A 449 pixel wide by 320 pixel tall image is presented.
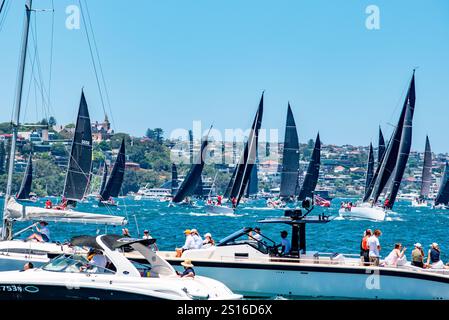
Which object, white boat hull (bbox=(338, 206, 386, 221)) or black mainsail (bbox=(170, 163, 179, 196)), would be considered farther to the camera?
black mainsail (bbox=(170, 163, 179, 196))

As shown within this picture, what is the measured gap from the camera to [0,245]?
1903 centimetres

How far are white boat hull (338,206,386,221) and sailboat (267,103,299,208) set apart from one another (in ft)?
22.4

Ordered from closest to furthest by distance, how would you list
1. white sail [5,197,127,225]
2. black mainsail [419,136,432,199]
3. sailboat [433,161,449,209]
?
white sail [5,197,127,225] < black mainsail [419,136,432,199] < sailboat [433,161,449,209]

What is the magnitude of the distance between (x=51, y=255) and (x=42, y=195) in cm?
12220

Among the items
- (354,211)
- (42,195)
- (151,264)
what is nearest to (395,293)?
(151,264)

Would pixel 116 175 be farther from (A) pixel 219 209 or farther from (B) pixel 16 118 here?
(B) pixel 16 118

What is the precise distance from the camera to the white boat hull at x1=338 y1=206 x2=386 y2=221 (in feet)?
235

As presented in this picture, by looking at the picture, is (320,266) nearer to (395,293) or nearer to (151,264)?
(395,293)

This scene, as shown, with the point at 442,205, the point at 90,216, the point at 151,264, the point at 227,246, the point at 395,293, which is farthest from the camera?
the point at 442,205

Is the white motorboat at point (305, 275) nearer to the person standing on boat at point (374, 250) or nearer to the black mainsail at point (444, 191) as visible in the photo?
the person standing on boat at point (374, 250)

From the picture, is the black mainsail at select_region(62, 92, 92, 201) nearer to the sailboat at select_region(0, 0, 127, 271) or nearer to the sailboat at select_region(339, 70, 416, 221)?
the sailboat at select_region(339, 70, 416, 221)

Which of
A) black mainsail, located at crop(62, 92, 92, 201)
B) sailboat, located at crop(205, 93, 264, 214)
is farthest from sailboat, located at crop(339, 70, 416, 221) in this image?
black mainsail, located at crop(62, 92, 92, 201)

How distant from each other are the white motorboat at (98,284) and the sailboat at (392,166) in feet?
160
